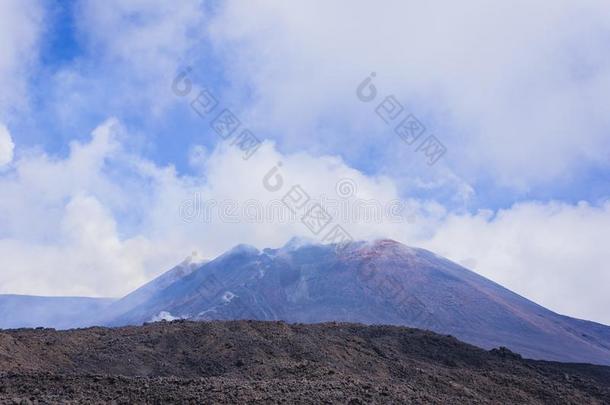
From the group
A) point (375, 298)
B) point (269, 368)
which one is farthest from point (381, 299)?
point (269, 368)

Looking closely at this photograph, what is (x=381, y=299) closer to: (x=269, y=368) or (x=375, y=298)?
(x=375, y=298)

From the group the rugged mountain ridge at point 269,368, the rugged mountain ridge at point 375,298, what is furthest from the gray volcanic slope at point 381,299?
the rugged mountain ridge at point 269,368

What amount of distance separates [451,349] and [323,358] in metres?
7.54

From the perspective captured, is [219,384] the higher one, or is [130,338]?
[130,338]

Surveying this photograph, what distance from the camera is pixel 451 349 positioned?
26.8 meters

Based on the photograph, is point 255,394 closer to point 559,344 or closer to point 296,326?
point 296,326

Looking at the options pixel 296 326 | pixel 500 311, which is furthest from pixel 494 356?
pixel 500 311

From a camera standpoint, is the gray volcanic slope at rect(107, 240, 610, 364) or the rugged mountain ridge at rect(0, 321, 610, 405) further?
the gray volcanic slope at rect(107, 240, 610, 364)

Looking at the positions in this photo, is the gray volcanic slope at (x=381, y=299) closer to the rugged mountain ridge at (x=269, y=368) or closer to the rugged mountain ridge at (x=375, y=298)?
the rugged mountain ridge at (x=375, y=298)

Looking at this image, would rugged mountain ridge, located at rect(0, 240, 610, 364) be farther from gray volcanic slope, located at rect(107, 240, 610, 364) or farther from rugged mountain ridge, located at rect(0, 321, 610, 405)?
rugged mountain ridge, located at rect(0, 321, 610, 405)

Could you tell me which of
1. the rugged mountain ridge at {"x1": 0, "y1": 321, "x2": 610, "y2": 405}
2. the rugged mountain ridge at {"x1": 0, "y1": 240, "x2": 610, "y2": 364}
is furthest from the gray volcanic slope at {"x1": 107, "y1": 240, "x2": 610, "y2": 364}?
the rugged mountain ridge at {"x1": 0, "y1": 321, "x2": 610, "y2": 405}

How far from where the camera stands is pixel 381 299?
10362 cm

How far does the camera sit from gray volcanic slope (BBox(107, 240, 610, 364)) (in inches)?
3698

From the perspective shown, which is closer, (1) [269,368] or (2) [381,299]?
(1) [269,368]
